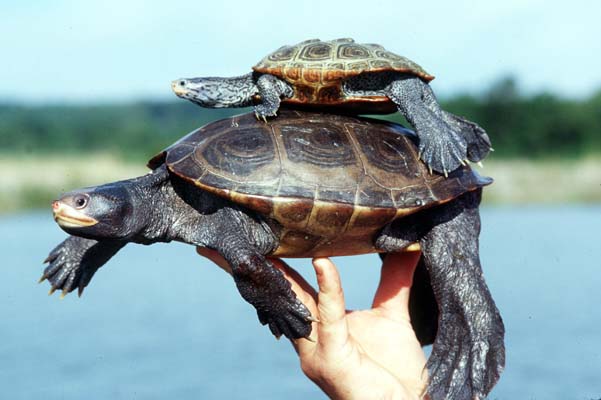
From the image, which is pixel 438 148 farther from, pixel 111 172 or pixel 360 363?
pixel 111 172

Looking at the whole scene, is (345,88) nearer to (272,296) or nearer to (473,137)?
(473,137)

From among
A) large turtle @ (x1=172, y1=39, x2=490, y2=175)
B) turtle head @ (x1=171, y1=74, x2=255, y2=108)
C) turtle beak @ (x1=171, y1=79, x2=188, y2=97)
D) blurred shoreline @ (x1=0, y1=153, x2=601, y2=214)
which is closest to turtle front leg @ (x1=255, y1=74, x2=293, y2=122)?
large turtle @ (x1=172, y1=39, x2=490, y2=175)

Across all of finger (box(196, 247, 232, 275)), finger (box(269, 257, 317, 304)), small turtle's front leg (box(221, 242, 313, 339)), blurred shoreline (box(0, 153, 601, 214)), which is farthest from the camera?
blurred shoreline (box(0, 153, 601, 214))

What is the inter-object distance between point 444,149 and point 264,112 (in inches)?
33.1

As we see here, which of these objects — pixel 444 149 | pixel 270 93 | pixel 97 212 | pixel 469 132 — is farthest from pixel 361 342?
pixel 97 212

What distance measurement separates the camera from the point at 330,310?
316 centimetres

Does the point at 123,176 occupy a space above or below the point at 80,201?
below

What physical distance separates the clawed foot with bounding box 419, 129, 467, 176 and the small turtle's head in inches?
54.4

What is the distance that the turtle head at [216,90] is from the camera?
3.36 m

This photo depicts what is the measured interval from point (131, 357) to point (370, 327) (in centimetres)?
778

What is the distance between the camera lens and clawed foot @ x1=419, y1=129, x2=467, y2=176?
10.6 feet

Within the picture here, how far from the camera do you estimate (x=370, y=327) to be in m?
3.64

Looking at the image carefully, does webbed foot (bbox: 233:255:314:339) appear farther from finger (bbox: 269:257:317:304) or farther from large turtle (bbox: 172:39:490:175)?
large turtle (bbox: 172:39:490:175)

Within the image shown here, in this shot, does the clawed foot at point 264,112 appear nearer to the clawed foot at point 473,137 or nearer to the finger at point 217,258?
the finger at point 217,258
